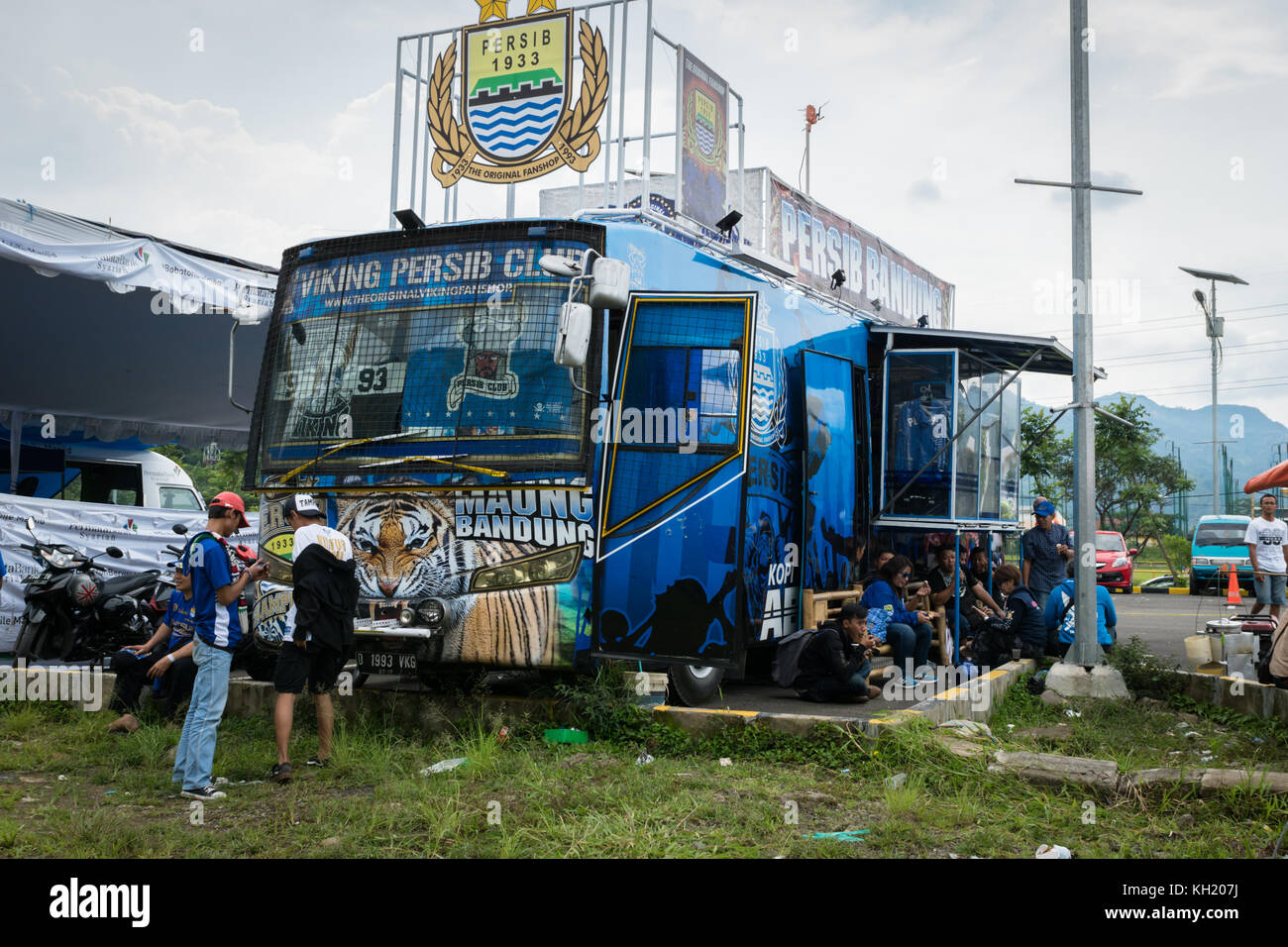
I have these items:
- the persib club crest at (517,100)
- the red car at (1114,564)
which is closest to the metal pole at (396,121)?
the persib club crest at (517,100)

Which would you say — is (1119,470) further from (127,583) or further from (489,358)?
(489,358)

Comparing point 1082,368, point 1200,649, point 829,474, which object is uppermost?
point 1082,368

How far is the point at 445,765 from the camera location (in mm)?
6230

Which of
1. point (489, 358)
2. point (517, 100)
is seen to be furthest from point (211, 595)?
point (517, 100)

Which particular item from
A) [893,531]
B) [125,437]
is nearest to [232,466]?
[125,437]

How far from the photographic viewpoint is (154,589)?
9.36m

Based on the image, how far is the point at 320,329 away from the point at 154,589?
3.38m

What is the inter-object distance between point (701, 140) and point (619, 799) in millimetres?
8283

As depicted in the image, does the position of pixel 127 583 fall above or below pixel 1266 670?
above

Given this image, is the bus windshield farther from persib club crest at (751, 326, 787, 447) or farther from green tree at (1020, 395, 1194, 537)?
green tree at (1020, 395, 1194, 537)

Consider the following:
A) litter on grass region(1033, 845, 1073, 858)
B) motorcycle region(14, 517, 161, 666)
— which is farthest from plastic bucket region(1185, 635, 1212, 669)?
motorcycle region(14, 517, 161, 666)

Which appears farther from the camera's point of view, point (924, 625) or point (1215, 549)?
point (1215, 549)

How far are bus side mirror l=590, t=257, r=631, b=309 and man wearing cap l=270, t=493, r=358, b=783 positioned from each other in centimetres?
212

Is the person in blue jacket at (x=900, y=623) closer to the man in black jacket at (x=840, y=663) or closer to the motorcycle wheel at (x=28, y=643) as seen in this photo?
the man in black jacket at (x=840, y=663)
